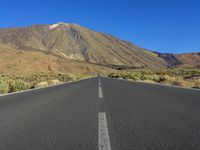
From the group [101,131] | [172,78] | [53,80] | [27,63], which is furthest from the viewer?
[27,63]

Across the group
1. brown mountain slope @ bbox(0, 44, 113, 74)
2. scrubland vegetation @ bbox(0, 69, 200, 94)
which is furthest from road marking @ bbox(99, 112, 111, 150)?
brown mountain slope @ bbox(0, 44, 113, 74)

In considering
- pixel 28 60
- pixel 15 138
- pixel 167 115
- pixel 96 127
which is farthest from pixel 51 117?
pixel 28 60

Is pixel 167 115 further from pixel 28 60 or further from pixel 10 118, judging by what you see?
pixel 28 60

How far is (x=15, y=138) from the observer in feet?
16.5

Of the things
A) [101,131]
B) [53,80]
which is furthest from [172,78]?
[101,131]

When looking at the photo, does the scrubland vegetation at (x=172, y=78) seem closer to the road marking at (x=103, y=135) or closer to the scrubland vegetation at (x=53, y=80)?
the scrubland vegetation at (x=53, y=80)

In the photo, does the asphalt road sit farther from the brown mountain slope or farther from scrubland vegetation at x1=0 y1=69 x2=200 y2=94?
the brown mountain slope

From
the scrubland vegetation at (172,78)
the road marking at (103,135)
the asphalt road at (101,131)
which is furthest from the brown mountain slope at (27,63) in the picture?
the road marking at (103,135)

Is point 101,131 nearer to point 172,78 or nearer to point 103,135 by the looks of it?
point 103,135

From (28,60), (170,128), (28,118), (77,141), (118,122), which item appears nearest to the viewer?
(77,141)

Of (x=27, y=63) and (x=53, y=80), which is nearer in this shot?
(x=53, y=80)

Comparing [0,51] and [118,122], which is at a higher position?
[0,51]

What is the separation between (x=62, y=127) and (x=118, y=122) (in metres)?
1.35

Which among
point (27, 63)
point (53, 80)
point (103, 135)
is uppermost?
point (27, 63)
